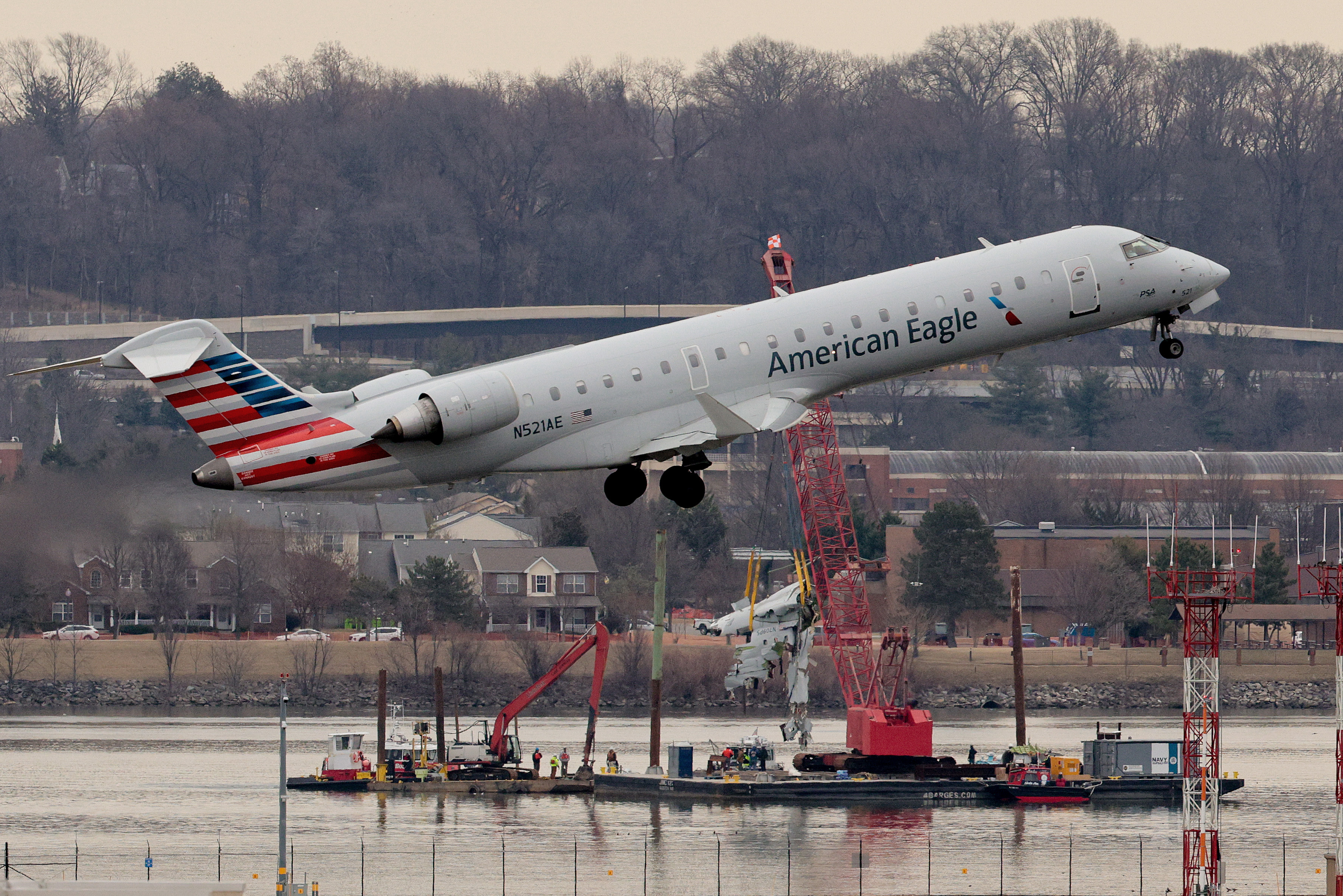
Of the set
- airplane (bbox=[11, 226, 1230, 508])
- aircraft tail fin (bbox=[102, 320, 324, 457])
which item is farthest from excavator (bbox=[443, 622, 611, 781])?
aircraft tail fin (bbox=[102, 320, 324, 457])

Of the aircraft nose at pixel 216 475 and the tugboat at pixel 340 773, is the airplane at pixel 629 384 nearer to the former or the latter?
the aircraft nose at pixel 216 475

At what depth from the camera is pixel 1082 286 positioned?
A: 68.7 metres

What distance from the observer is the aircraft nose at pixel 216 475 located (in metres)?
60.5

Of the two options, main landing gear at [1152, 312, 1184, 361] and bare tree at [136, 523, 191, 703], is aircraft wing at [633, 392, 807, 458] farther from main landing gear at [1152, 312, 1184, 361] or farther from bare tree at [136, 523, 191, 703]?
A: bare tree at [136, 523, 191, 703]

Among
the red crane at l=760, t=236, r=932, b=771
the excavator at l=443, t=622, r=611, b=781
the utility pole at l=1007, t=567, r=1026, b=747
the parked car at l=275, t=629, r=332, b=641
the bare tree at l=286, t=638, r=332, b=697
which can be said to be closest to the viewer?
the excavator at l=443, t=622, r=611, b=781

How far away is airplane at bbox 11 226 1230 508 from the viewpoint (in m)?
61.1

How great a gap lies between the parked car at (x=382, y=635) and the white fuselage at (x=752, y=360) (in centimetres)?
12218

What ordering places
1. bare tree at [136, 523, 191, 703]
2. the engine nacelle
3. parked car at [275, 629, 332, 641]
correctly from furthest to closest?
1. parked car at [275, 629, 332, 641]
2. bare tree at [136, 523, 191, 703]
3. the engine nacelle

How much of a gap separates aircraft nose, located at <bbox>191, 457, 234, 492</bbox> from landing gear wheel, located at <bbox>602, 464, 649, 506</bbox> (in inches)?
398

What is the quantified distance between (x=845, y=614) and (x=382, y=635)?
44.1 m

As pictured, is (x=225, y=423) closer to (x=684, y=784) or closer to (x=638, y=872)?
(x=638, y=872)

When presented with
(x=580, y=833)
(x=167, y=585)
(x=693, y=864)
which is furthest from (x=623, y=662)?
(x=693, y=864)

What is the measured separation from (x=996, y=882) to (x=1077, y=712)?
7665 centimetres

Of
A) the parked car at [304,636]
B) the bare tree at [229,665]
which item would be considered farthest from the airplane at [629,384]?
the parked car at [304,636]
